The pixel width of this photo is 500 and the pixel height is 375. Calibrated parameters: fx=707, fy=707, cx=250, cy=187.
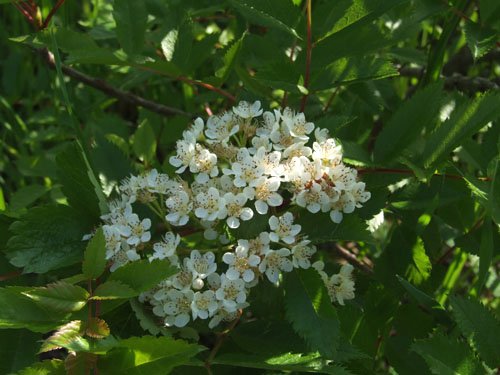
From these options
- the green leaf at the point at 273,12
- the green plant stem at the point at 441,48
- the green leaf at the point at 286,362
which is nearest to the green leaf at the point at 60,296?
the green leaf at the point at 286,362

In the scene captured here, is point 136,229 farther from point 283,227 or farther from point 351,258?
point 351,258

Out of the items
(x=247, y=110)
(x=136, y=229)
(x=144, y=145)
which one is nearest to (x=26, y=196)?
(x=144, y=145)

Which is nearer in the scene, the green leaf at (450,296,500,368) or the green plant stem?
the green leaf at (450,296,500,368)

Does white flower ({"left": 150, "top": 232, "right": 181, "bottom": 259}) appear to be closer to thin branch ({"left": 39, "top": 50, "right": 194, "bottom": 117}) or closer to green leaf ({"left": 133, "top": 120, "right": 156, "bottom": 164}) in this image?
green leaf ({"left": 133, "top": 120, "right": 156, "bottom": 164})

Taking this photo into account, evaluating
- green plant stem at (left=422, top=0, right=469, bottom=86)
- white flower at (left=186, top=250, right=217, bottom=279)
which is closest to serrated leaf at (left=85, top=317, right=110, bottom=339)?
white flower at (left=186, top=250, right=217, bottom=279)

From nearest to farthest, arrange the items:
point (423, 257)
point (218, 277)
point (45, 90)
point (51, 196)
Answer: point (218, 277) < point (423, 257) < point (51, 196) < point (45, 90)

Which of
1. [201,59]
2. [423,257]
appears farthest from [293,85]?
[423,257]

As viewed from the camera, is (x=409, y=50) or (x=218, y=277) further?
(x=409, y=50)

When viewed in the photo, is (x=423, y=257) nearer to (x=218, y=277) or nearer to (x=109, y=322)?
(x=218, y=277)
